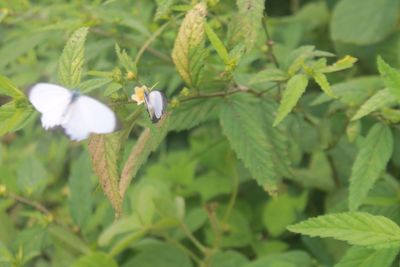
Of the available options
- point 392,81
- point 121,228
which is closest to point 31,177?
point 121,228

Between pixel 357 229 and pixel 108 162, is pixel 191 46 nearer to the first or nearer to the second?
pixel 108 162

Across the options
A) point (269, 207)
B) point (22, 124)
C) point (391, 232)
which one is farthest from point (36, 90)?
point (269, 207)

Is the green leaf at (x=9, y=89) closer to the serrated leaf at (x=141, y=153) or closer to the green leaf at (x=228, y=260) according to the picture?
the serrated leaf at (x=141, y=153)

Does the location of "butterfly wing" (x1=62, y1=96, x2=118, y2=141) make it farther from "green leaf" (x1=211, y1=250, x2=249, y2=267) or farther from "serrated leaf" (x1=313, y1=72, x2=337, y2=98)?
"green leaf" (x1=211, y1=250, x2=249, y2=267)

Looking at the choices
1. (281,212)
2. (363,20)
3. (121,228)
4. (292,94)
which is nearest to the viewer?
(292,94)

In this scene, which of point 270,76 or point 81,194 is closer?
point 270,76

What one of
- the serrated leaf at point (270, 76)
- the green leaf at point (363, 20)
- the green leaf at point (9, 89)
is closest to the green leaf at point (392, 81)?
the serrated leaf at point (270, 76)
